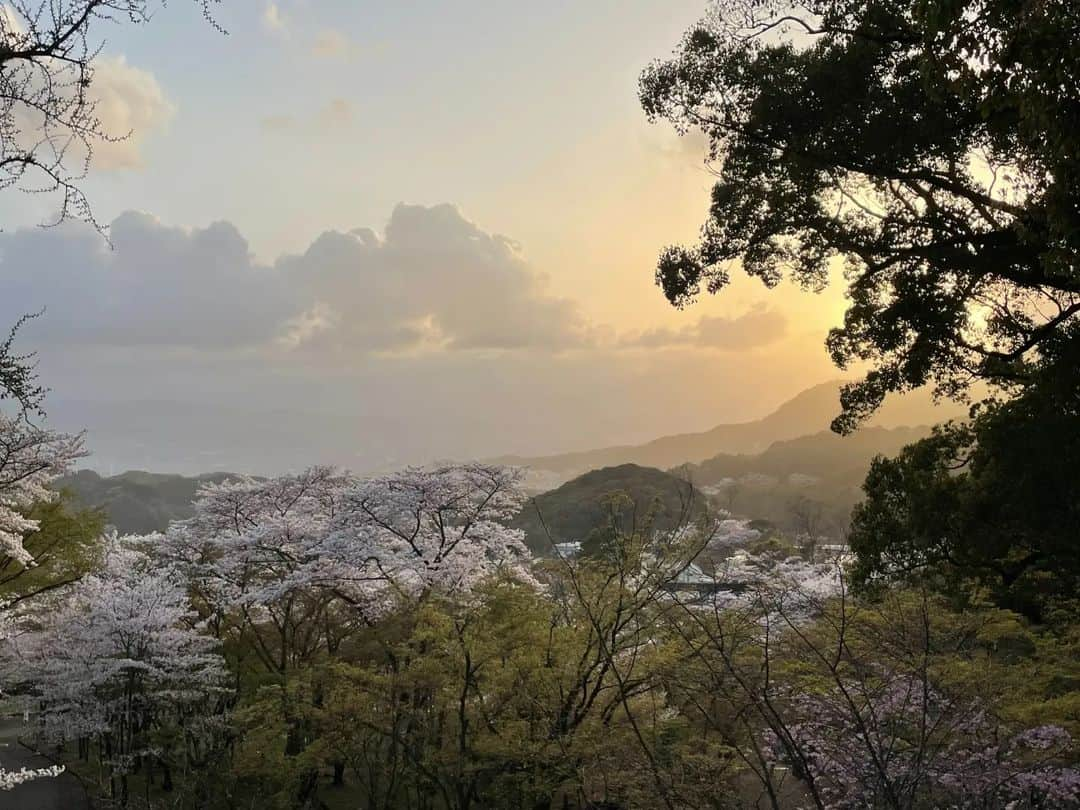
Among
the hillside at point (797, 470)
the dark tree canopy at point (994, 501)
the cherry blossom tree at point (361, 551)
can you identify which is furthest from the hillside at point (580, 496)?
the dark tree canopy at point (994, 501)

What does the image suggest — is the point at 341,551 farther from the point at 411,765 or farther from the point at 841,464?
the point at 841,464

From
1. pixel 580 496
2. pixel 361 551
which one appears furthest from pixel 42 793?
pixel 580 496

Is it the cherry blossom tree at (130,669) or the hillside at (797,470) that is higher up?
the cherry blossom tree at (130,669)

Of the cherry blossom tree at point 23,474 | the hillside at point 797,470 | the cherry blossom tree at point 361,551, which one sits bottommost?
the hillside at point 797,470

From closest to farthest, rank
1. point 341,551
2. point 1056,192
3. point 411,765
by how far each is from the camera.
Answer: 1. point 1056,192
2. point 411,765
3. point 341,551

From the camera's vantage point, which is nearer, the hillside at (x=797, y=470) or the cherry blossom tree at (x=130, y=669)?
the cherry blossom tree at (x=130, y=669)

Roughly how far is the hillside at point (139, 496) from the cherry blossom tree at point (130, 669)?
97.2m

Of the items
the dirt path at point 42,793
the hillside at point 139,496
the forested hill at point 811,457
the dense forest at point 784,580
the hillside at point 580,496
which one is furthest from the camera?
the forested hill at point 811,457

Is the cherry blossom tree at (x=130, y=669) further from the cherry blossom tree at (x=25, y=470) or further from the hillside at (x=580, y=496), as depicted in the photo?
the hillside at (x=580, y=496)

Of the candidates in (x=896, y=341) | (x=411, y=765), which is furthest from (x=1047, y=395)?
(x=411, y=765)

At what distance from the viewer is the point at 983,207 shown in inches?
312

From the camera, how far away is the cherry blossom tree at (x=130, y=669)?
14.9 metres

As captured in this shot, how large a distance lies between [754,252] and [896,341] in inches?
78.2

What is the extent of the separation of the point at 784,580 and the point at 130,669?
43.8 feet
